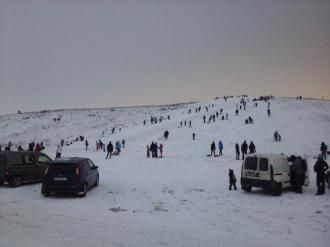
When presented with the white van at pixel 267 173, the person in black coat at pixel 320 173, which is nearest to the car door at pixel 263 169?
the white van at pixel 267 173

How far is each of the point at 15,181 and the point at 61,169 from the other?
3.55 m

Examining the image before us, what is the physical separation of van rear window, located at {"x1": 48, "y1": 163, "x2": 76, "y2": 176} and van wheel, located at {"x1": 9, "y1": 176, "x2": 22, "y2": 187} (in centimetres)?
316

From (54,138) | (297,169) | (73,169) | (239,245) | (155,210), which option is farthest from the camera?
(54,138)

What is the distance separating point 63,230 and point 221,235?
3.93 metres

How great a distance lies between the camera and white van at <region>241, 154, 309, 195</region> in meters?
15.8

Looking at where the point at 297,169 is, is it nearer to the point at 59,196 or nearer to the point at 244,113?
the point at 59,196

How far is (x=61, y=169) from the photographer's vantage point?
48.7 ft

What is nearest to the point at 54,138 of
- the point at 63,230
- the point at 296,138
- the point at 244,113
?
the point at 244,113

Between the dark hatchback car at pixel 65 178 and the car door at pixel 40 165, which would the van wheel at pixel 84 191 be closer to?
the dark hatchback car at pixel 65 178

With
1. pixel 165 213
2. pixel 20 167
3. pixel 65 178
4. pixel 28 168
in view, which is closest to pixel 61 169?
pixel 65 178

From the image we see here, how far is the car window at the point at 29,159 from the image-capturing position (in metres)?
17.7

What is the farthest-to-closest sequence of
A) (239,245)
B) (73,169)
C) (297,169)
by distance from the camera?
(297,169)
(73,169)
(239,245)

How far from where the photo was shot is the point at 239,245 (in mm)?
8742

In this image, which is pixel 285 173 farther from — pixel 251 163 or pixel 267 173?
pixel 251 163
